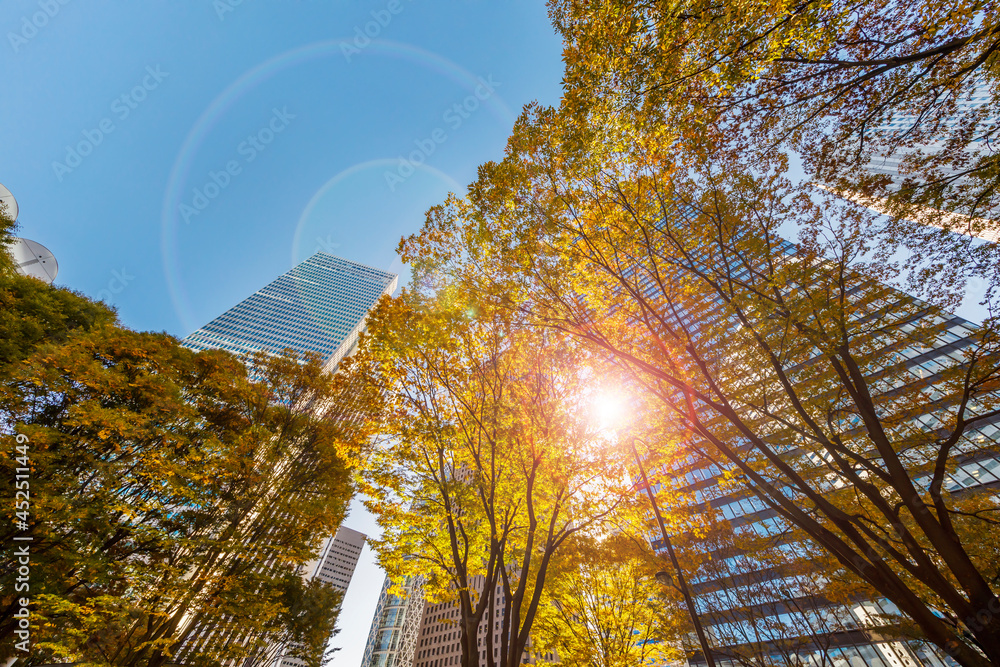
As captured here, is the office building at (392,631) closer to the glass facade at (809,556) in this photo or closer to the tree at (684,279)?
the glass facade at (809,556)

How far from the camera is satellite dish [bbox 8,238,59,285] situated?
23203mm

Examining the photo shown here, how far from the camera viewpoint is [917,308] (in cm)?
710

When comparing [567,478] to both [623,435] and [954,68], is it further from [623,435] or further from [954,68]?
[954,68]

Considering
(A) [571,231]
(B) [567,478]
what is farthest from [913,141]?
(B) [567,478]

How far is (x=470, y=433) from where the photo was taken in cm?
738

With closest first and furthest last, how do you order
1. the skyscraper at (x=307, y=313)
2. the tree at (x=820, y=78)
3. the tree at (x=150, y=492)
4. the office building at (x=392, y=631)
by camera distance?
the tree at (x=820, y=78) < the tree at (x=150, y=492) < the skyscraper at (x=307, y=313) < the office building at (x=392, y=631)

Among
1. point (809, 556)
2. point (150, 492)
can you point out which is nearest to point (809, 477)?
point (809, 556)

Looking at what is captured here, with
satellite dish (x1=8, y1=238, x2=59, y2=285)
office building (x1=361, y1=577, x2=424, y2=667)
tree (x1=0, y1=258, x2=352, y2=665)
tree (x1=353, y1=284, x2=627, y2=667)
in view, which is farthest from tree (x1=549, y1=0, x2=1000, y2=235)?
office building (x1=361, y1=577, x2=424, y2=667)

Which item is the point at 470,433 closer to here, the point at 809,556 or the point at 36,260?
the point at 809,556

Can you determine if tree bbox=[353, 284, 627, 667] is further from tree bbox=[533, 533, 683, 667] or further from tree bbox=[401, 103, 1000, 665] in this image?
tree bbox=[533, 533, 683, 667]

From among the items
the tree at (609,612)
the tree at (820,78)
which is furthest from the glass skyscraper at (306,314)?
the tree at (820,78)

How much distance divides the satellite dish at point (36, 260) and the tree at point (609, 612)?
36.7 metres

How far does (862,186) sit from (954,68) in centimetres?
178

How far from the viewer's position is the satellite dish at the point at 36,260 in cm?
2320
